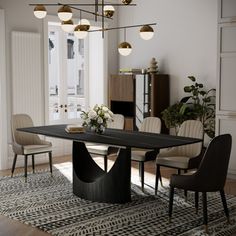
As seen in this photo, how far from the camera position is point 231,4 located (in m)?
6.14

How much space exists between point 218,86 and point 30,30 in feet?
10.4

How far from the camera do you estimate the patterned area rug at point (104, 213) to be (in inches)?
168

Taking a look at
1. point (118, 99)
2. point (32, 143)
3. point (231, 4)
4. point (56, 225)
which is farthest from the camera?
point (118, 99)

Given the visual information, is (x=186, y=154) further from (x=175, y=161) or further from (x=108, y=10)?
(x=108, y=10)

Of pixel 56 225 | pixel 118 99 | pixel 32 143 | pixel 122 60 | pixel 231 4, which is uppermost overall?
pixel 231 4

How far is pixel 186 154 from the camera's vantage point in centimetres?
555

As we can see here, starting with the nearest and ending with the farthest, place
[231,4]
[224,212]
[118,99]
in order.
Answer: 1. [224,212]
2. [231,4]
3. [118,99]

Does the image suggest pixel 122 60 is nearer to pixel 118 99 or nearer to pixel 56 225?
pixel 118 99

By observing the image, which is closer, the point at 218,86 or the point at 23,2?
the point at 218,86

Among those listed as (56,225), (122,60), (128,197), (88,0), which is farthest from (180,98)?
(56,225)

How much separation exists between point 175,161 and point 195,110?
6.63 feet

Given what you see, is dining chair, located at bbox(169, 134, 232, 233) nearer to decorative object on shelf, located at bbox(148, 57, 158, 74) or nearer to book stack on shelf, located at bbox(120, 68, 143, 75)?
decorative object on shelf, located at bbox(148, 57, 158, 74)

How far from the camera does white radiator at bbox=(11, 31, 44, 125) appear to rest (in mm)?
7125

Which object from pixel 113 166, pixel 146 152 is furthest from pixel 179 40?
pixel 113 166
